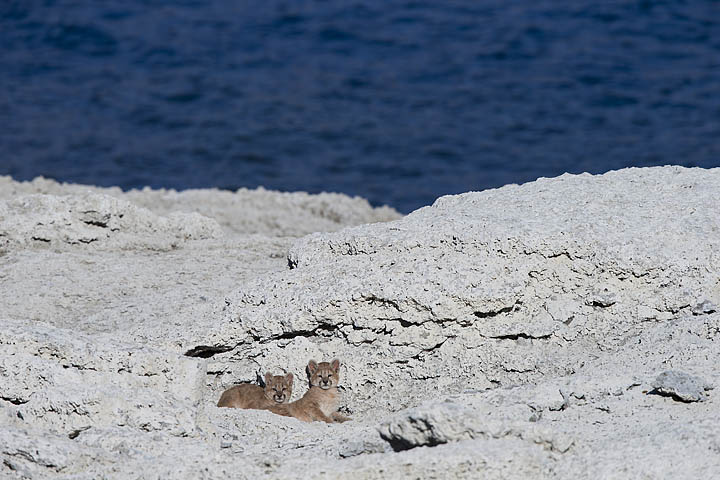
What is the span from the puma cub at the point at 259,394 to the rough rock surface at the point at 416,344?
0.19 meters

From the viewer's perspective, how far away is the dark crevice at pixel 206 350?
5.73 meters

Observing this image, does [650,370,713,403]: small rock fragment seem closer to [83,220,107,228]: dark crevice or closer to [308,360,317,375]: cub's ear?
[308,360,317,375]: cub's ear

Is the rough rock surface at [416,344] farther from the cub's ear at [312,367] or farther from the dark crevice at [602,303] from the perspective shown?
the cub's ear at [312,367]

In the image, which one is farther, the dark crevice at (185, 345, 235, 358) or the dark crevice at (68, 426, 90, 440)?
the dark crevice at (185, 345, 235, 358)

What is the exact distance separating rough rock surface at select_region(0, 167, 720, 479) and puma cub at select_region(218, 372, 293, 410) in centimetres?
19

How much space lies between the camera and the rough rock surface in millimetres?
4277

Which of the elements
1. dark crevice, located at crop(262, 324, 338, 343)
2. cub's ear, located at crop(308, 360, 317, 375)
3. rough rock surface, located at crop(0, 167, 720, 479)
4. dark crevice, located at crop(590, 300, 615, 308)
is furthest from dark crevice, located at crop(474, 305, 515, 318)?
cub's ear, located at crop(308, 360, 317, 375)

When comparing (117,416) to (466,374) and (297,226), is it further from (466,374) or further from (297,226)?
(297,226)

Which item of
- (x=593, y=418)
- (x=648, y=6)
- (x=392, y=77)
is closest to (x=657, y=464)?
(x=593, y=418)

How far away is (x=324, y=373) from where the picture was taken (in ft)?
18.5

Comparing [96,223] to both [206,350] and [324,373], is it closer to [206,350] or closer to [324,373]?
[206,350]

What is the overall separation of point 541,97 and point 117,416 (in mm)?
13021

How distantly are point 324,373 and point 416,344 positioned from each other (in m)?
0.52

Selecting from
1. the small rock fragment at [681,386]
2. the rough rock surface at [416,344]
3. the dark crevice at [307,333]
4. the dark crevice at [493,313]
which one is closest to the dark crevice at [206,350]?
the rough rock surface at [416,344]
